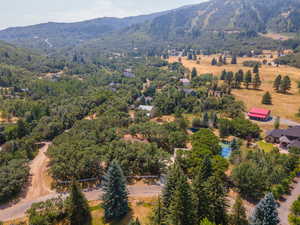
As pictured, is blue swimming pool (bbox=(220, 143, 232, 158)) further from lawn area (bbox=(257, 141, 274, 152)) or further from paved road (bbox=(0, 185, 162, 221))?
paved road (bbox=(0, 185, 162, 221))

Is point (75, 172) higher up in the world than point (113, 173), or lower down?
lower down

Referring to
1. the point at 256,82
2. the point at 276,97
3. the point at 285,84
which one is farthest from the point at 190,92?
the point at 285,84

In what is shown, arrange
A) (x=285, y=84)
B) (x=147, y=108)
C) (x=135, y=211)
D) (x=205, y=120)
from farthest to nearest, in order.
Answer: (x=285, y=84) < (x=147, y=108) < (x=205, y=120) < (x=135, y=211)

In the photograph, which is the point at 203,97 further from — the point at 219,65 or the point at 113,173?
the point at 219,65

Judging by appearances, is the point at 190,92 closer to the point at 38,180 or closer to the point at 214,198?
the point at 38,180

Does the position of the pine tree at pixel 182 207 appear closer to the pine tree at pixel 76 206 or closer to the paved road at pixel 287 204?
the pine tree at pixel 76 206

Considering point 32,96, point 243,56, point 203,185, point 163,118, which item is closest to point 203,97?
point 163,118

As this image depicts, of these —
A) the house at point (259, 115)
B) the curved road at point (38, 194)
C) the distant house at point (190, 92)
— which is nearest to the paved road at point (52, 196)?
the curved road at point (38, 194)
